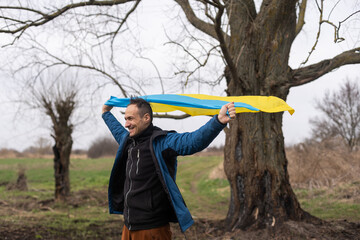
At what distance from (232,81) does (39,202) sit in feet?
27.4

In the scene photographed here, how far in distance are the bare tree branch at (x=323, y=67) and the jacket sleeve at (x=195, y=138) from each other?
14.7ft

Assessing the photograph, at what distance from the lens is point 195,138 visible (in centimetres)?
306

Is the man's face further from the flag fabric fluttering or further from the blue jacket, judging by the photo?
the flag fabric fluttering

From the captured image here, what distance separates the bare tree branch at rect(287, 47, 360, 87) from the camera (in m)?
7.12

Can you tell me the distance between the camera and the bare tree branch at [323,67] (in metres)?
7.12

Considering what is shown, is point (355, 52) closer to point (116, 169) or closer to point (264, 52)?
point (264, 52)

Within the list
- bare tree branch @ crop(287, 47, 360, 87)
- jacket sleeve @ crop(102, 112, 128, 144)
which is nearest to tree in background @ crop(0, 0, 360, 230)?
bare tree branch @ crop(287, 47, 360, 87)

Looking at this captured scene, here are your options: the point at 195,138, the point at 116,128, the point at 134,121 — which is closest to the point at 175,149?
the point at 195,138

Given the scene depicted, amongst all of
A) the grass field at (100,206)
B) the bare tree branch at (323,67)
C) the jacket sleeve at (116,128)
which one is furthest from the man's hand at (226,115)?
the bare tree branch at (323,67)

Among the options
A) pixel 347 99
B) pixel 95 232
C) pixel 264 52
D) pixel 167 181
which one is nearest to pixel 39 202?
pixel 95 232

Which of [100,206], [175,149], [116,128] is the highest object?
[116,128]

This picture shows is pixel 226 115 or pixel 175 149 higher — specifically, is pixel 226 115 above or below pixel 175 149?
above

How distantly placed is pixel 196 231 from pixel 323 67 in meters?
4.50

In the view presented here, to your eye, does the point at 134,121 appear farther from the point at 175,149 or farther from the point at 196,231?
the point at 196,231
